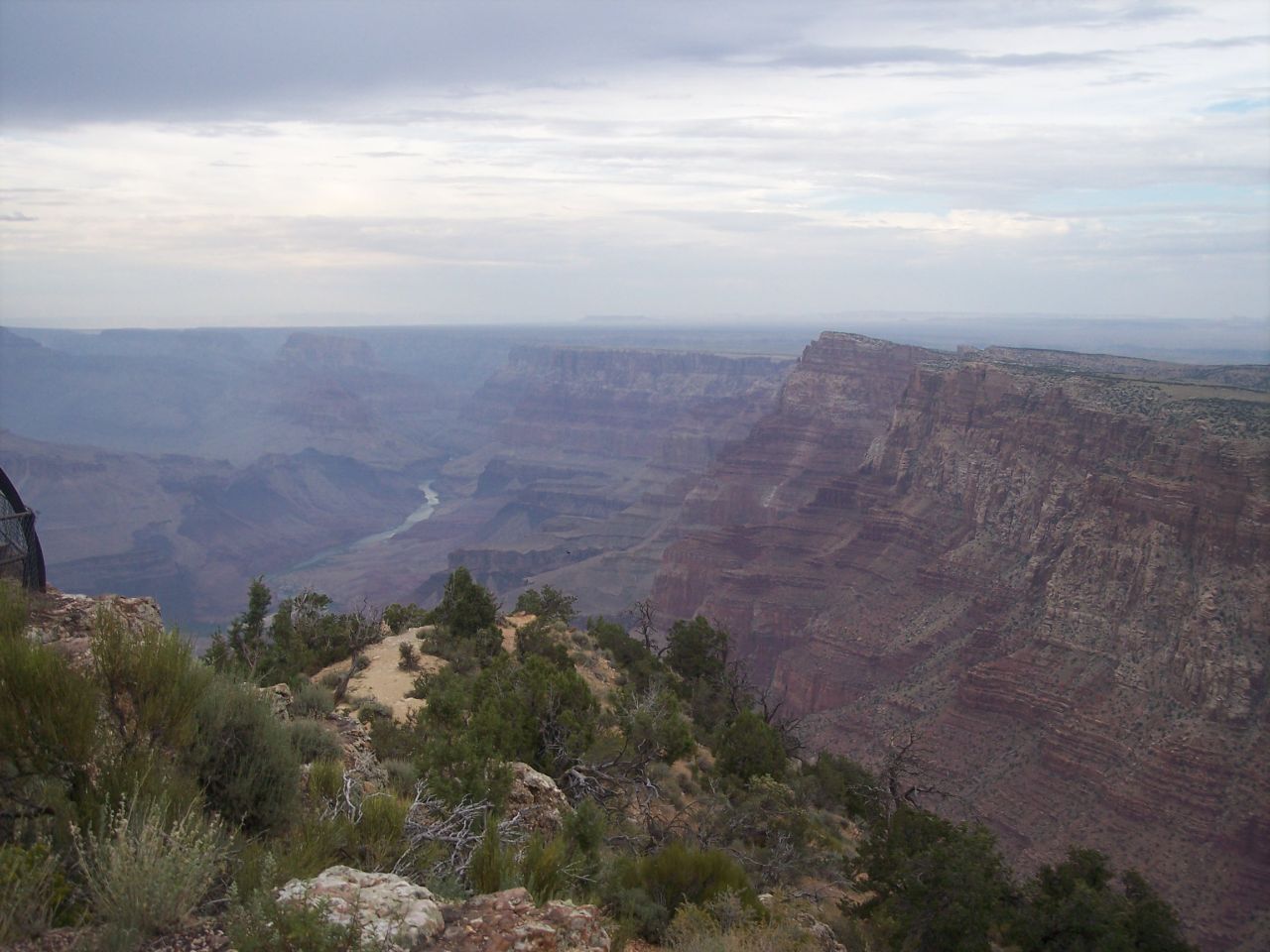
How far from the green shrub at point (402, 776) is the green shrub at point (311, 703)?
10.6 feet

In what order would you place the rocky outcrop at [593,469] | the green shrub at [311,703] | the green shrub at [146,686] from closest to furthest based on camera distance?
the green shrub at [146,686]
the green shrub at [311,703]
the rocky outcrop at [593,469]

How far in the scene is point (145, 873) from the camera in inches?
196

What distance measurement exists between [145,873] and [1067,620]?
3781 centimetres

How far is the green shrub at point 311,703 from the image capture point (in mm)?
12130

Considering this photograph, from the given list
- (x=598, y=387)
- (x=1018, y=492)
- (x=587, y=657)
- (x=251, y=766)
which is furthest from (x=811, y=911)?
(x=598, y=387)

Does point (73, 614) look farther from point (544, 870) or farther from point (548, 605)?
point (548, 605)

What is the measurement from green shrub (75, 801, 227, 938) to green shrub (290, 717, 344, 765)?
134 inches

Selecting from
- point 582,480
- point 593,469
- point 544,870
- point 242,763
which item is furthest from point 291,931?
point 593,469

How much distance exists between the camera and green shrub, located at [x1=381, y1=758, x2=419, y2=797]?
871 cm

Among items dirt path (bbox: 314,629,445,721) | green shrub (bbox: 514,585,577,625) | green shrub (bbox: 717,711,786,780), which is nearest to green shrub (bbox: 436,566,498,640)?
dirt path (bbox: 314,629,445,721)

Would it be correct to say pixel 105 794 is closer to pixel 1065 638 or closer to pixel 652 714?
pixel 652 714

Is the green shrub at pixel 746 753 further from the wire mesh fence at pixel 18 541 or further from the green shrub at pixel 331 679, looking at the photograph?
the wire mesh fence at pixel 18 541

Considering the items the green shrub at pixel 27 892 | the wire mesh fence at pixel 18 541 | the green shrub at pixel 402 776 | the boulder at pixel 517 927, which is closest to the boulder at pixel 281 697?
the green shrub at pixel 402 776

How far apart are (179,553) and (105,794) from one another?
375 ft
